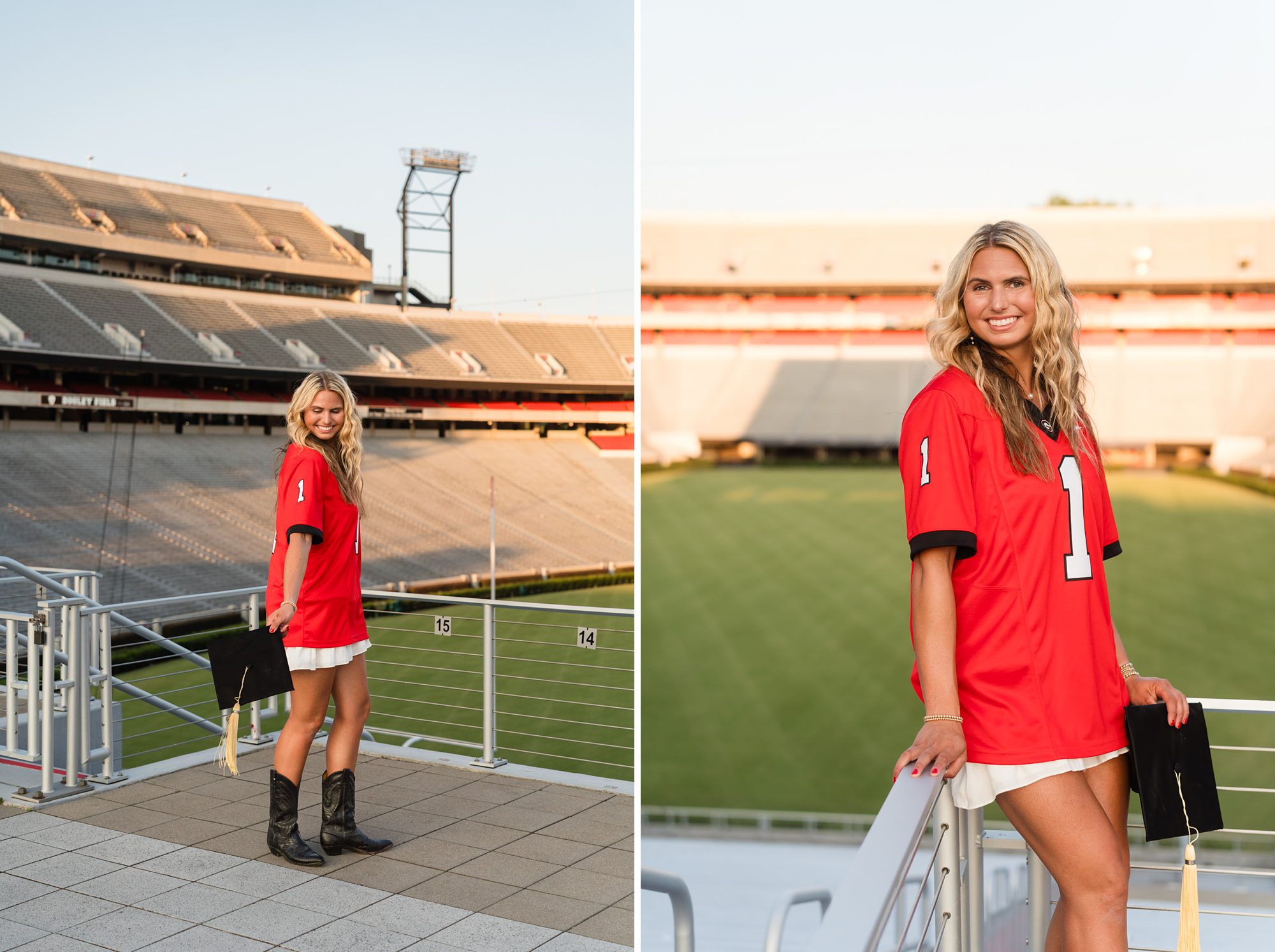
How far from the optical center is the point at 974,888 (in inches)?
46.6

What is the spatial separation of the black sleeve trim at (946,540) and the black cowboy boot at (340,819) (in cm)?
175

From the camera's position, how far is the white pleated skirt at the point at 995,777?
1.00 metres

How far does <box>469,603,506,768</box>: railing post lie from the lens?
3037 mm

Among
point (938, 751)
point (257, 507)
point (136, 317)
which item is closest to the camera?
point (938, 751)

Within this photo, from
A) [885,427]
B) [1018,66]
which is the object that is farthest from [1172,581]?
[1018,66]

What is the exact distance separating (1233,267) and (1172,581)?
16.9 ft

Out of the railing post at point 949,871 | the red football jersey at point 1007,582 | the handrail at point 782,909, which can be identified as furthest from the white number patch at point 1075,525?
the handrail at point 782,909

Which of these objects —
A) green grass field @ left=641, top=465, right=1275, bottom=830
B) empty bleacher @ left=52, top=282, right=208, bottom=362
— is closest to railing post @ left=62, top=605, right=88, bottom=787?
green grass field @ left=641, top=465, right=1275, bottom=830

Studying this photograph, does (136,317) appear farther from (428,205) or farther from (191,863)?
(191,863)

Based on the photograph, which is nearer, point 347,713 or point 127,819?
point 347,713

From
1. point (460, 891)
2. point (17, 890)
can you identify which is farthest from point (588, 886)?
point (17, 890)

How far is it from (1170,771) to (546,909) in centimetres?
142

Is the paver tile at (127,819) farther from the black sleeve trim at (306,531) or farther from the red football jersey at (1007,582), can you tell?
the red football jersey at (1007,582)

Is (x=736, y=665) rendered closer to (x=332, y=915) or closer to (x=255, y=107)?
(x=255, y=107)
